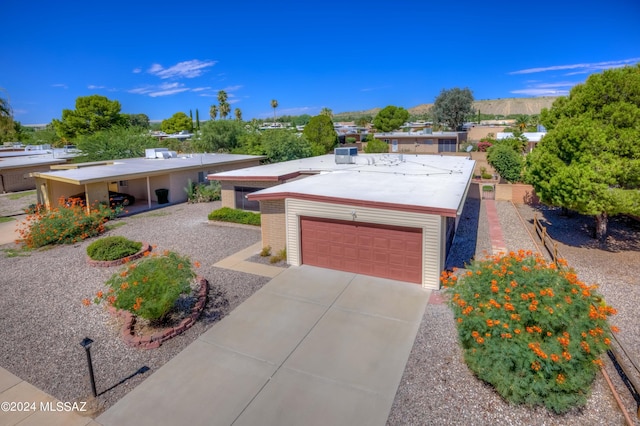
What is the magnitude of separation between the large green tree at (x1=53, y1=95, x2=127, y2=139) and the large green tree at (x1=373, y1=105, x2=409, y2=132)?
165 ft

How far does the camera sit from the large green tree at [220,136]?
43344mm

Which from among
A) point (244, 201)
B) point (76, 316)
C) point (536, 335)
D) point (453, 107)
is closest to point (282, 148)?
point (244, 201)

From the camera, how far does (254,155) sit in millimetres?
34562

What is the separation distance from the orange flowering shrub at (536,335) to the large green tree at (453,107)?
70138 mm

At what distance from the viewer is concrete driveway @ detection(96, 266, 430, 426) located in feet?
22.0

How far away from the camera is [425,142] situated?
5381 centimetres

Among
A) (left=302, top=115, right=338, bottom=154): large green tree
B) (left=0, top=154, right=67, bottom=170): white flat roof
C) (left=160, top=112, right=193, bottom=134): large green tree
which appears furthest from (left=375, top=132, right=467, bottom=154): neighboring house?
(left=160, top=112, right=193, bottom=134): large green tree

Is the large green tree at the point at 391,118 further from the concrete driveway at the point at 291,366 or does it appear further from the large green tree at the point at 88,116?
the concrete driveway at the point at 291,366

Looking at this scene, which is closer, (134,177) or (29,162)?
(134,177)

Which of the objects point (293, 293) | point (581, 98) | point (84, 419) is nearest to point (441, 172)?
point (581, 98)

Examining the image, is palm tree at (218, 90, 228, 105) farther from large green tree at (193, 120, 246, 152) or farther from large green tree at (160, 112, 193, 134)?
large green tree at (193, 120, 246, 152)

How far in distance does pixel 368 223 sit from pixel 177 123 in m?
91.3

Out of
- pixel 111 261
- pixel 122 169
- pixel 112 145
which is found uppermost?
pixel 112 145

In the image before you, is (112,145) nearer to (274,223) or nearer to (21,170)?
(21,170)
